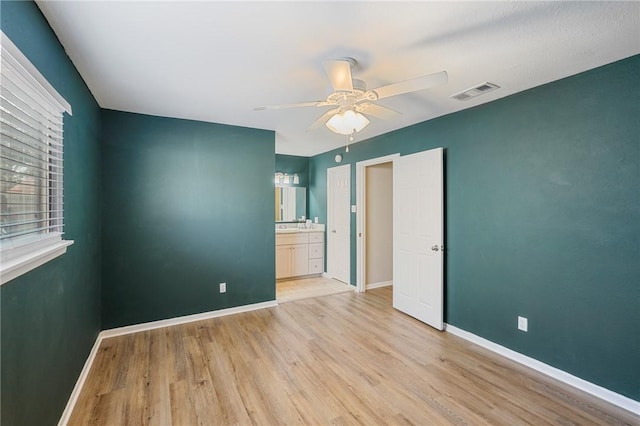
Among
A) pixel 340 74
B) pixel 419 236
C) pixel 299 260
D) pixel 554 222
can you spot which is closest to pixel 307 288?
pixel 299 260

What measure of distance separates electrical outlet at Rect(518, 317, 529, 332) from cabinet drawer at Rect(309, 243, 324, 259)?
3508 mm

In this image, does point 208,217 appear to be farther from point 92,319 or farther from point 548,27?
point 548,27

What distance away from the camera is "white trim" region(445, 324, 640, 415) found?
6.64ft

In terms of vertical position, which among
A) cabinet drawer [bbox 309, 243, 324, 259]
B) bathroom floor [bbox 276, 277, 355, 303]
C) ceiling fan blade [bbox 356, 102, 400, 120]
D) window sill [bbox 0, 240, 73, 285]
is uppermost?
ceiling fan blade [bbox 356, 102, 400, 120]

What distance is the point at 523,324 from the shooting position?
2607 mm

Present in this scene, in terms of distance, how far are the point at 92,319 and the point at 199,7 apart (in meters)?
2.79

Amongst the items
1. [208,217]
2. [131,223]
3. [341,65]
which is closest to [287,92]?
[341,65]

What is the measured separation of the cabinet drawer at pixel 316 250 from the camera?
5551mm

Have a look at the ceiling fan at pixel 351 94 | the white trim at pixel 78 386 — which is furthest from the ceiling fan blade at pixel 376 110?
the white trim at pixel 78 386

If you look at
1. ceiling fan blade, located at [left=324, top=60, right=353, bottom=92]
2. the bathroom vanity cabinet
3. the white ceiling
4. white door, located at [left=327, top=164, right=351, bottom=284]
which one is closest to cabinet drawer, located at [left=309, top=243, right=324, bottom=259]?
the bathroom vanity cabinet

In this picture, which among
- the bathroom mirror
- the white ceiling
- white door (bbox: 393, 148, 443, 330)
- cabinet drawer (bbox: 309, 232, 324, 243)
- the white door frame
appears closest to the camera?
the white ceiling

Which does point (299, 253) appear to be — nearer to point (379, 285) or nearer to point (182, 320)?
point (379, 285)

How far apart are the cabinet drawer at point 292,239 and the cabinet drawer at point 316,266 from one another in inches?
17.1

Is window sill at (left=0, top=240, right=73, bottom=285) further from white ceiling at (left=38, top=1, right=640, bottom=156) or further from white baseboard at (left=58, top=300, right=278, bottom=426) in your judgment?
white ceiling at (left=38, top=1, right=640, bottom=156)
